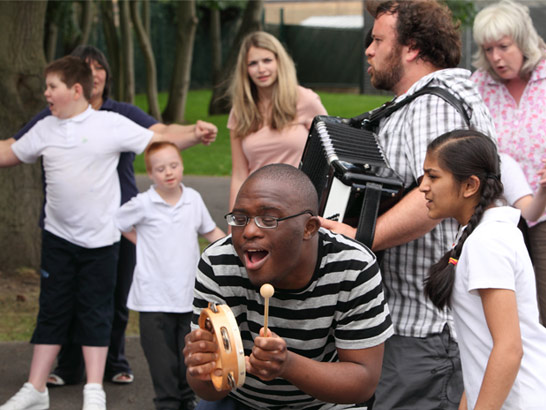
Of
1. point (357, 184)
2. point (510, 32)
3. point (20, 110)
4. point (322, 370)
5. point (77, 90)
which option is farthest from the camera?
point (20, 110)

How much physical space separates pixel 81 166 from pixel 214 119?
17521 mm

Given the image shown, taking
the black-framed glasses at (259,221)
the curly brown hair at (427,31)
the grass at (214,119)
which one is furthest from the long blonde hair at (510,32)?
the grass at (214,119)

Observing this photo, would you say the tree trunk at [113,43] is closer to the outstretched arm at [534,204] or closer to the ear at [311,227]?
the outstretched arm at [534,204]

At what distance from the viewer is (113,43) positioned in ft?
69.8

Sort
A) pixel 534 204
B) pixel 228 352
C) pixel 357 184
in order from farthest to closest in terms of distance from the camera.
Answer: pixel 534 204
pixel 357 184
pixel 228 352

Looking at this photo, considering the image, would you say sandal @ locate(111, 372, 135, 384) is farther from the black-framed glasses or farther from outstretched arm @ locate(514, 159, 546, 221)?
the black-framed glasses

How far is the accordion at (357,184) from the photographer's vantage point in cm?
297

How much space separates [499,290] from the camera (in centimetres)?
259

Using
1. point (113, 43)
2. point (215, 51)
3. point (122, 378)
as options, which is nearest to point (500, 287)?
point (122, 378)

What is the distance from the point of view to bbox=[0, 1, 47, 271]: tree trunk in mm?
7051

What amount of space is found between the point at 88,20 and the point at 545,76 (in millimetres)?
17958

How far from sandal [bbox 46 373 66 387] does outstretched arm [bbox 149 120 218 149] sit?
163 cm

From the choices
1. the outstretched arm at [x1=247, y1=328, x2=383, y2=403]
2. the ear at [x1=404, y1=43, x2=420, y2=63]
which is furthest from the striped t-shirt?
the ear at [x1=404, y1=43, x2=420, y2=63]

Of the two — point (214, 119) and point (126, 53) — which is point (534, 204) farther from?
point (214, 119)
